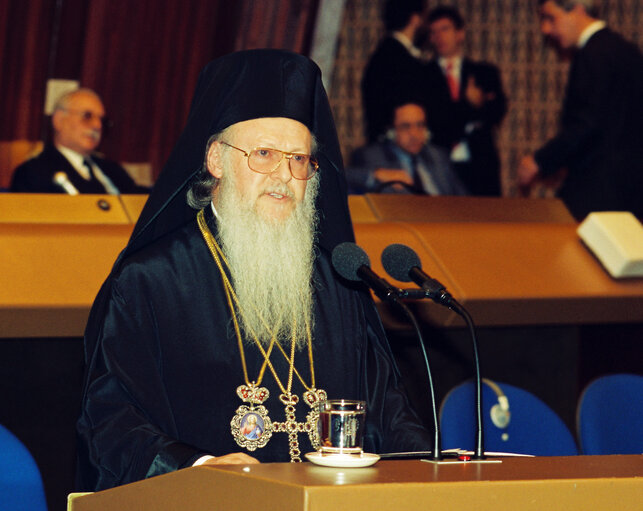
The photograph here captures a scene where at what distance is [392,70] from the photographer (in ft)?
22.8

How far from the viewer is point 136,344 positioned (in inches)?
109

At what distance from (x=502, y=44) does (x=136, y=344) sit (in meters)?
7.64

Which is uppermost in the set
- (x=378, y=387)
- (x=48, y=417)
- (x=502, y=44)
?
(x=502, y=44)

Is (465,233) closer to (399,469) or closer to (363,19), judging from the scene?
(399,469)

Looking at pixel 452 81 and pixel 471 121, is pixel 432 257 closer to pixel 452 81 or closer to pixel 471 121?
pixel 471 121

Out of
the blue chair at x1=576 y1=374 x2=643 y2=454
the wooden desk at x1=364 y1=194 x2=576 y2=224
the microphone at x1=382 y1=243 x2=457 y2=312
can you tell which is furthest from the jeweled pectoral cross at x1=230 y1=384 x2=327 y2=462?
the wooden desk at x1=364 y1=194 x2=576 y2=224

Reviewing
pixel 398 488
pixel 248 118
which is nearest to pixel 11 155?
pixel 248 118

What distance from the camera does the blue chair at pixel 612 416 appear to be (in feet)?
11.5

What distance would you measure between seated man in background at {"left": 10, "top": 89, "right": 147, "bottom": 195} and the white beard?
7.31 ft

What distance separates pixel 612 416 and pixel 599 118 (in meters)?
2.91

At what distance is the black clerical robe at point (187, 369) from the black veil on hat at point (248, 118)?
9cm

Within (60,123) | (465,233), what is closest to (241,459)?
(465,233)

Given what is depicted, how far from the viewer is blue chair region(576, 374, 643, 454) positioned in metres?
3.50

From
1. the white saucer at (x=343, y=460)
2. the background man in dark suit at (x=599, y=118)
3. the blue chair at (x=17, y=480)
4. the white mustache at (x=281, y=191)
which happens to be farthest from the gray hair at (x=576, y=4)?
the white saucer at (x=343, y=460)
